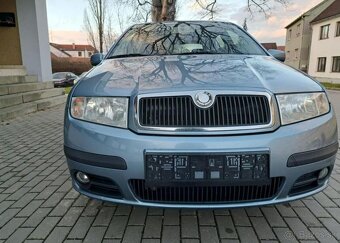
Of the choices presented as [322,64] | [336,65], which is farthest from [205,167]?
[322,64]

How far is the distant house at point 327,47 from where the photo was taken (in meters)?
25.7

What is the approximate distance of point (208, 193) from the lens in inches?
72.9

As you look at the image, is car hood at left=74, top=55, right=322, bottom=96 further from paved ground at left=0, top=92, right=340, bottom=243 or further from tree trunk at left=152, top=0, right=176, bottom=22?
tree trunk at left=152, top=0, right=176, bottom=22

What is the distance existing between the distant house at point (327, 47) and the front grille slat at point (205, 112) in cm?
2743

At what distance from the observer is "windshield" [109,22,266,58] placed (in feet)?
9.90

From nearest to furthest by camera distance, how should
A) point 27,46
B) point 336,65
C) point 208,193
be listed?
point 208,193 < point 27,46 < point 336,65

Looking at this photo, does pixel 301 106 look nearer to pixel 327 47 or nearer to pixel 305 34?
pixel 327 47

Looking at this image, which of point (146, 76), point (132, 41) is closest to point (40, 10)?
point (132, 41)

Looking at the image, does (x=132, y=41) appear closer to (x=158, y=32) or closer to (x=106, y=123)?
(x=158, y=32)

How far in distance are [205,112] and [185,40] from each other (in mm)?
1609

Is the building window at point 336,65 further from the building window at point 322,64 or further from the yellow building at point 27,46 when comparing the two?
the yellow building at point 27,46

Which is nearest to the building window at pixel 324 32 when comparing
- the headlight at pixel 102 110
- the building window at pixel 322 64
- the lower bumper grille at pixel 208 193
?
the building window at pixel 322 64

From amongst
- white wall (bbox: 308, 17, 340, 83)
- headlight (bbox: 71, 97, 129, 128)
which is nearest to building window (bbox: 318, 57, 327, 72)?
white wall (bbox: 308, 17, 340, 83)

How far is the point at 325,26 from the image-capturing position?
91.6 ft
